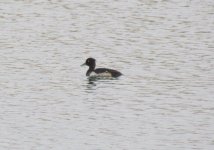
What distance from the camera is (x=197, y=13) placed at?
47250 millimetres

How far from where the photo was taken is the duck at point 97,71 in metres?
35.8

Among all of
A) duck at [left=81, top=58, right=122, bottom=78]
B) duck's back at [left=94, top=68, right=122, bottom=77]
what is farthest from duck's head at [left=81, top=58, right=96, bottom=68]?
duck's back at [left=94, top=68, right=122, bottom=77]

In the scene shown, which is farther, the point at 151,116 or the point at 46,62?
the point at 46,62

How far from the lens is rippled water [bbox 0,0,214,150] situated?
27.3 metres

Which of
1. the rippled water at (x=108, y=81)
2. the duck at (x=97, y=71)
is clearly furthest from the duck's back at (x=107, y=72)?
the rippled water at (x=108, y=81)

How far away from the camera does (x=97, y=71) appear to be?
3703cm

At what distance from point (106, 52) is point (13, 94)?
817cm

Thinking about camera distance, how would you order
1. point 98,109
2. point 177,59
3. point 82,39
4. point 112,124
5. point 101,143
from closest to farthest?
point 101,143 → point 112,124 → point 98,109 → point 177,59 → point 82,39

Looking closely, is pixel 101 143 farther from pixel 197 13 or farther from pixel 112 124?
pixel 197 13

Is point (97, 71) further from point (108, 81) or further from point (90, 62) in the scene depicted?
point (108, 81)

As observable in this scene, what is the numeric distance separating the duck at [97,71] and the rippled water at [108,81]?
0.29 meters

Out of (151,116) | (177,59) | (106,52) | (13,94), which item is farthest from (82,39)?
(151,116)

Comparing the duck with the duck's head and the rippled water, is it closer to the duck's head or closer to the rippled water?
the duck's head

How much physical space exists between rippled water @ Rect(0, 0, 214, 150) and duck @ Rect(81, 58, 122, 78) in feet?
0.94
